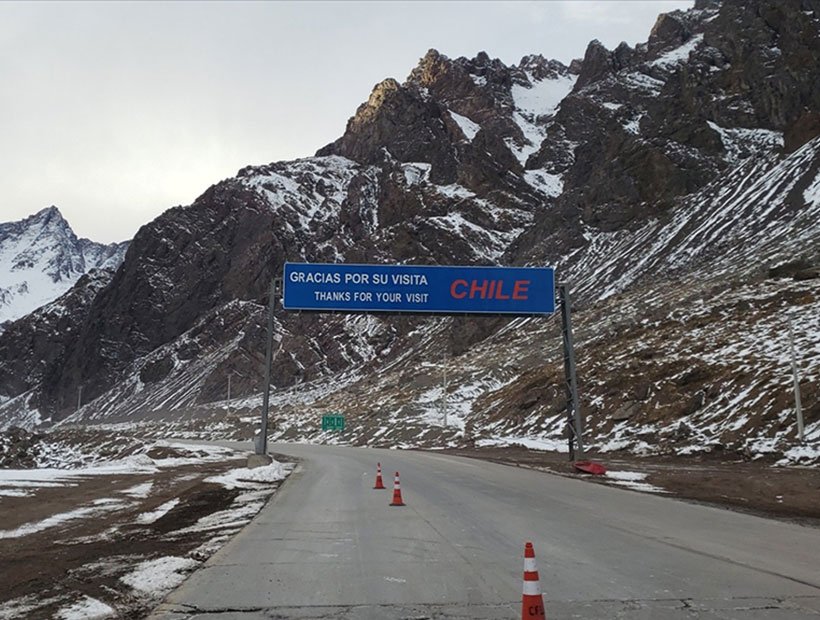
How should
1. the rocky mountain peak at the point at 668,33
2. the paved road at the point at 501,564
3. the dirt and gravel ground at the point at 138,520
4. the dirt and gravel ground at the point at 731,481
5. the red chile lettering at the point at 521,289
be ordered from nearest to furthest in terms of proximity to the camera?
the paved road at the point at 501,564
the dirt and gravel ground at the point at 138,520
the dirt and gravel ground at the point at 731,481
the red chile lettering at the point at 521,289
the rocky mountain peak at the point at 668,33

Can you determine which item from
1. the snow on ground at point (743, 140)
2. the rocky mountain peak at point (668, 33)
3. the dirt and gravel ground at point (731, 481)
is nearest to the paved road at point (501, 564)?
the dirt and gravel ground at point (731, 481)

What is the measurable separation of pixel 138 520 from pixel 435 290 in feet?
52.7

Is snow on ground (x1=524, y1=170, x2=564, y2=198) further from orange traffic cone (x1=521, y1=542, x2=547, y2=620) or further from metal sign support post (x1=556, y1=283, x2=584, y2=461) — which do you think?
orange traffic cone (x1=521, y1=542, x2=547, y2=620)

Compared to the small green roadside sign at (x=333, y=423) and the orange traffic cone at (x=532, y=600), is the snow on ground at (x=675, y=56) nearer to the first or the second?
the small green roadside sign at (x=333, y=423)

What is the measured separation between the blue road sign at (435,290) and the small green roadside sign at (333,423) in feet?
131

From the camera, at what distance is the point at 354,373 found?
13062 cm

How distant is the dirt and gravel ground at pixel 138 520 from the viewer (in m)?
6.74

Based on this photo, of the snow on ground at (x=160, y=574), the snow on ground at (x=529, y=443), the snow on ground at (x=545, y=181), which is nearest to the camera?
the snow on ground at (x=160, y=574)

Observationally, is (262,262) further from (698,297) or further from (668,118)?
(698,297)

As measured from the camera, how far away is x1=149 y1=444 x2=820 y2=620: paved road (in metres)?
5.93

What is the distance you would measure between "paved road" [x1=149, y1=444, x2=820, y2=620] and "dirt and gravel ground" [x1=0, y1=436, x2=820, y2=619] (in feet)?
2.85

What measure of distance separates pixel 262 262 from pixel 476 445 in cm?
14190

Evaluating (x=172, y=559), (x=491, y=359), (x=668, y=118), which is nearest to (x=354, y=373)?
(x=491, y=359)

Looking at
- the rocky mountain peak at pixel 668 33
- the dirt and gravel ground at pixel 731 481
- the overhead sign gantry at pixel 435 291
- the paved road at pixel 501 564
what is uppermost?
the rocky mountain peak at pixel 668 33
